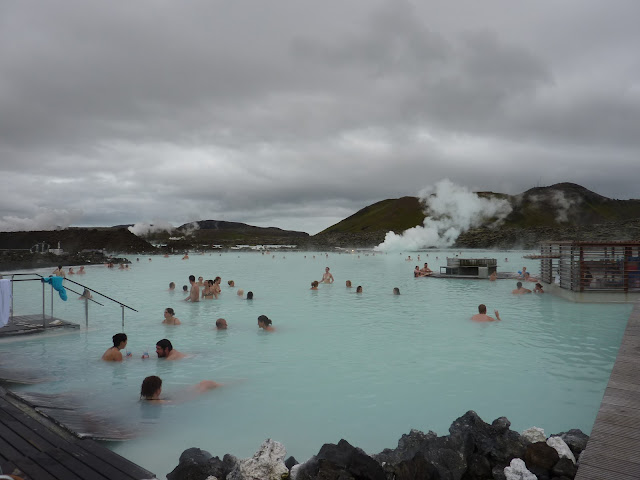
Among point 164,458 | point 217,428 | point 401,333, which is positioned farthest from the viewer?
point 401,333

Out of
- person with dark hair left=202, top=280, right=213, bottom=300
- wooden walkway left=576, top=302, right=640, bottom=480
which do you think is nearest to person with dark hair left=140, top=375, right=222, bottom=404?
wooden walkway left=576, top=302, right=640, bottom=480

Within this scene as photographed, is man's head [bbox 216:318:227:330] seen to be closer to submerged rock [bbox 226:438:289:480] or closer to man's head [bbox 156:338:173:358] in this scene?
man's head [bbox 156:338:173:358]

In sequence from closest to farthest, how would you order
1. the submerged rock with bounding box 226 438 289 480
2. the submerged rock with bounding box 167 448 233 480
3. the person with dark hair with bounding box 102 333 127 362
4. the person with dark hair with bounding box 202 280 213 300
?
the submerged rock with bounding box 226 438 289 480
the submerged rock with bounding box 167 448 233 480
the person with dark hair with bounding box 102 333 127 362
the person with dark hair with bounding box 202 280 213 300

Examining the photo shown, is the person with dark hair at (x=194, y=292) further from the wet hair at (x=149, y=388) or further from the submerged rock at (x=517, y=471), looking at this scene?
the submerged rock at (x=517, y=471)

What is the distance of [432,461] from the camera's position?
404 centimetres

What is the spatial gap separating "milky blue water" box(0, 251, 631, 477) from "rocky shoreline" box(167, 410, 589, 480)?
4.46ft

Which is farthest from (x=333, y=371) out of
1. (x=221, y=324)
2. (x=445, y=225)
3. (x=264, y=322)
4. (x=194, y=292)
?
(x=445, y=225)

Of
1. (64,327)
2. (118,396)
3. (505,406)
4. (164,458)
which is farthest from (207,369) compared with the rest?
(505,406)

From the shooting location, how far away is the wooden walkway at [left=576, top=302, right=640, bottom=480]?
10.2 ft

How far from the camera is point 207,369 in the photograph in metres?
8.97

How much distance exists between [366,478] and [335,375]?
4934 millimetres

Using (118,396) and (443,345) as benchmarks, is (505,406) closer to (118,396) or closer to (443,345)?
(443,345)

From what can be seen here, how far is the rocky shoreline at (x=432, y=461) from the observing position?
12.3 ft

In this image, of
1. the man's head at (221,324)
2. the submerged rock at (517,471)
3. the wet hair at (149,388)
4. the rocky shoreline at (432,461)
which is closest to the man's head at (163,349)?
the wet hair at (149,388)
